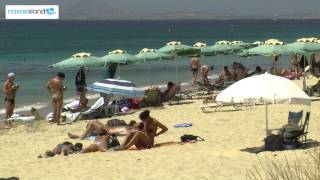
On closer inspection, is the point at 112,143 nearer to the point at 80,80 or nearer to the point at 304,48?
the point at 80,80

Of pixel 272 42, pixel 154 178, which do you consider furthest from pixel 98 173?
pixel 272 42

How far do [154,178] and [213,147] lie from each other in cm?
243

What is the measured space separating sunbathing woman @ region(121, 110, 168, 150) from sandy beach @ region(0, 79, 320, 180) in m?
0.23

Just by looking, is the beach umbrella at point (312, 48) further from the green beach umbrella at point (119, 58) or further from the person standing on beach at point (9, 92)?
the person standing on beach at point (9, 92)

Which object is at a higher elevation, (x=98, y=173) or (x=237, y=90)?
(x=237, y=90)

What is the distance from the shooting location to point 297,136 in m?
10.0

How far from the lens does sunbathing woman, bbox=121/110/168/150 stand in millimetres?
10633

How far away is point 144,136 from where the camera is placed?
10672mm

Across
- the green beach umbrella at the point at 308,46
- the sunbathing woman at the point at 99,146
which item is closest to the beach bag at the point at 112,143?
Result: the sunbathing woman at the point at 99,146

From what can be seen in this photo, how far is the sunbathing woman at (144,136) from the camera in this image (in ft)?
34.9

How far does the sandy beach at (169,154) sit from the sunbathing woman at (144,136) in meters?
Answer: 0.23

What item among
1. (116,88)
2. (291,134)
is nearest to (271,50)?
(116,88)

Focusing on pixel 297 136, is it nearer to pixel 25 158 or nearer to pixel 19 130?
pixel 25 158

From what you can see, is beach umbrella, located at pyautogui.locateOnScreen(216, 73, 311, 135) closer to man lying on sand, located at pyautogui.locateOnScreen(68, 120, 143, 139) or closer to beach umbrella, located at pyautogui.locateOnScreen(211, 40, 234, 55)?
man lying on sand, located at pyautogui.locateOnScreen(68, 120, 143, 139)
